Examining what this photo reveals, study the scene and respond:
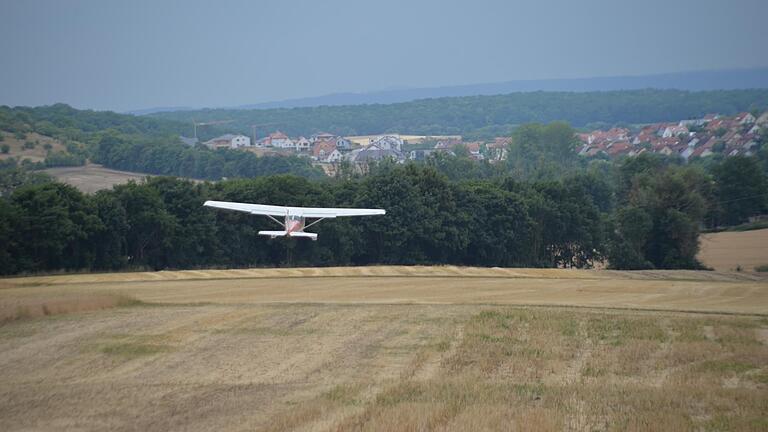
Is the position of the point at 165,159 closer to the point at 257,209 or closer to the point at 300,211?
the point at 257,209

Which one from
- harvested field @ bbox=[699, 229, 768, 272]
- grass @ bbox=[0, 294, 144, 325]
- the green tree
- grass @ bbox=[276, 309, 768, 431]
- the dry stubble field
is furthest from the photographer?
the green tree

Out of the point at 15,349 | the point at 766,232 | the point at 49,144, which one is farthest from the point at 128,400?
the point at 49,144

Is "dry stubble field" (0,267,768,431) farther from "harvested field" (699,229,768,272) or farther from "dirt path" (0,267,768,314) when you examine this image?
"harvested field" (699,229,768,272)

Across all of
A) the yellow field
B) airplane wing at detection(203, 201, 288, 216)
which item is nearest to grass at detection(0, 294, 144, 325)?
airplane wing at detection(203, 201, 288, 216)

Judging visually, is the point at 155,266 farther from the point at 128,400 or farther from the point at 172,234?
the point at 128,400

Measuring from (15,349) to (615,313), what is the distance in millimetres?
21423

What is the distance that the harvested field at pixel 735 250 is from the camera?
75688mm

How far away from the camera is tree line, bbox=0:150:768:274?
64125 millimetres

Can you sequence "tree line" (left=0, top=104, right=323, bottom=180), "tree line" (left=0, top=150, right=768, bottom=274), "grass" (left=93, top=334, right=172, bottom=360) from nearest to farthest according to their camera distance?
1. "grass" (left=93, top=334, right=172, bottom=360)
2. "tree line" (left=0, top=150, right=768, bottom=274)
3. "tree line" (left=0, top=104, right=323, bottom=180)

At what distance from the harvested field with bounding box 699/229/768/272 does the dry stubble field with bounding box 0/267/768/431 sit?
29163 millimetres

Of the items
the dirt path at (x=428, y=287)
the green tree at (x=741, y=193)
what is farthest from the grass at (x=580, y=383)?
the green tree at (x=741, y=193)

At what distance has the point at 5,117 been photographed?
186000mm

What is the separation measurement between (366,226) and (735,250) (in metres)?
32.2

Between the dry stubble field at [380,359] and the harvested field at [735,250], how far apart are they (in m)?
29.2
